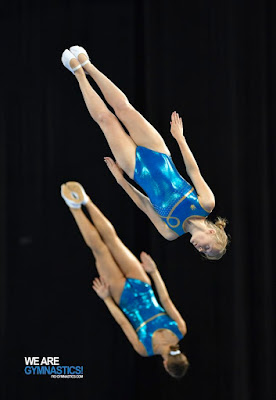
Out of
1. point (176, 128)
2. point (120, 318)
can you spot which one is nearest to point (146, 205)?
point (176, 128)

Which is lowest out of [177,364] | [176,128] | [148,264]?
[177,364]

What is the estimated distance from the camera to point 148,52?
12.6 ft

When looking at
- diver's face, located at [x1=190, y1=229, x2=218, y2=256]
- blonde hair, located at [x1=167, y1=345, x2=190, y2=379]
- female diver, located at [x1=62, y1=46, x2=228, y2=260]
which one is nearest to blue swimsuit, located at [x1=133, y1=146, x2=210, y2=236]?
female diver, located at [x1=62, y1=46, x2=228, y2=260]

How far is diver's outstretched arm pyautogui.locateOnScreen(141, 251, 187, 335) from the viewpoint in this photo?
3646 millimetres

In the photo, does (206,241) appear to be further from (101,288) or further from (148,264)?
(101,288)

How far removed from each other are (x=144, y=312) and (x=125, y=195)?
767 millimetres

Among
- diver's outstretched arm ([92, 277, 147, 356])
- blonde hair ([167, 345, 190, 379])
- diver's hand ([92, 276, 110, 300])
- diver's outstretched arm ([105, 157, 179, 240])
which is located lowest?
blonde hair ([167, 345, 190, 379])

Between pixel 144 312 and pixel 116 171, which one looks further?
pixel 144 312

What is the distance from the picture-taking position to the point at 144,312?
3617 mm

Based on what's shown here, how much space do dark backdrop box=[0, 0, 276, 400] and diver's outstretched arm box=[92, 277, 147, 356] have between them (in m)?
0.16

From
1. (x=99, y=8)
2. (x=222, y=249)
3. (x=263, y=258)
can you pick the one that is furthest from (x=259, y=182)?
(x=99, y=8)

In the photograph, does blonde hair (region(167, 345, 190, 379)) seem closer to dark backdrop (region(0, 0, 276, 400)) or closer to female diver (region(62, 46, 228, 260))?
dark backdrop (region(0, 0, 276, 400))

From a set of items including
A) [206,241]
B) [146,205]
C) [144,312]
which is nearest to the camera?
[206,241]

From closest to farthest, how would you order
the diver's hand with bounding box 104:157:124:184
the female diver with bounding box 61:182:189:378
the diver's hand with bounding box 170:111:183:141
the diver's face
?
the diver's face
the diver's hand with bounding box 170:111:183:141
the diver's hand with bounding box 104:157:124:184
the female diver with bounding box 61:182:189:378
